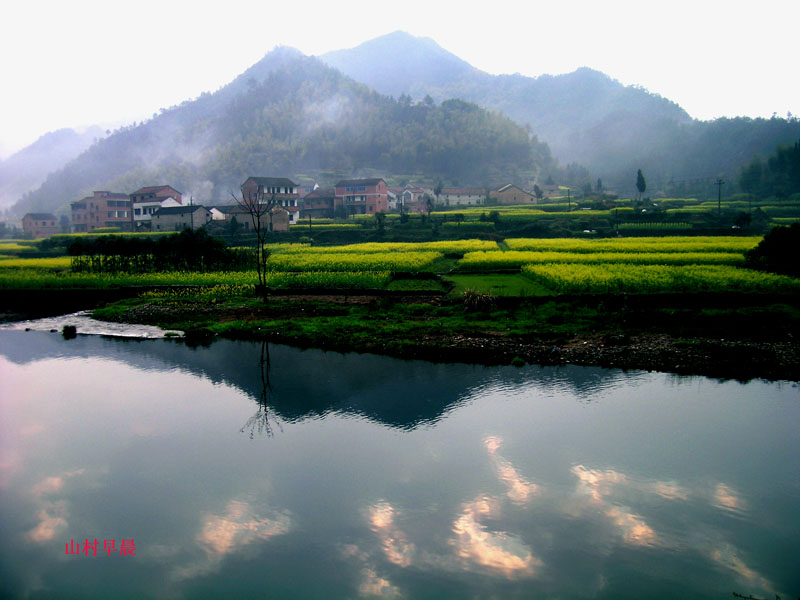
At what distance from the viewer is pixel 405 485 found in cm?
1111

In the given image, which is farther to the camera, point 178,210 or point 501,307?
point 178,210

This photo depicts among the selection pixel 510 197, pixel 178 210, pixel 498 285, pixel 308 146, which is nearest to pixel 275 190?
pixel 178 210

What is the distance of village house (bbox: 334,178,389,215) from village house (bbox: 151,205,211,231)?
23150 mm

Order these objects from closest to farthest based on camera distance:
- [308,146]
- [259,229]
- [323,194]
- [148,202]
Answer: [259,229], [148,202], [323,194], [308,146]

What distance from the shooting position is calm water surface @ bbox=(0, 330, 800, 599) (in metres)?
8.73

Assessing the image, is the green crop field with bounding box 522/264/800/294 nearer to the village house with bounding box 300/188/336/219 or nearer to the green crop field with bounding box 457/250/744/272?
the green crop field with bounding box 457/250/744/272

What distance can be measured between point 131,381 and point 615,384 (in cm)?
1395

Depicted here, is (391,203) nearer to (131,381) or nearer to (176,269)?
(176,269)

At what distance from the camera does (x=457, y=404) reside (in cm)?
1499

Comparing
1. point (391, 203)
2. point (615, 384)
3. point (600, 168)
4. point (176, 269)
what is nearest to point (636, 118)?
point (600, 168)

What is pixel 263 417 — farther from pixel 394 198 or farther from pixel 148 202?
pixel 394 198

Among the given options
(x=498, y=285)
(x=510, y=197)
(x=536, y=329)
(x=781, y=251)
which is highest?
(x=510, y=197)

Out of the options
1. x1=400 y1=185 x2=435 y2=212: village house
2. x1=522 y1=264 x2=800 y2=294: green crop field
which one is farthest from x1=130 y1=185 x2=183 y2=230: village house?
x1=522 y1=264 x2=800 y2=294: green crop field

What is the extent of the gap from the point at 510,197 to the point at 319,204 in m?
29.4
